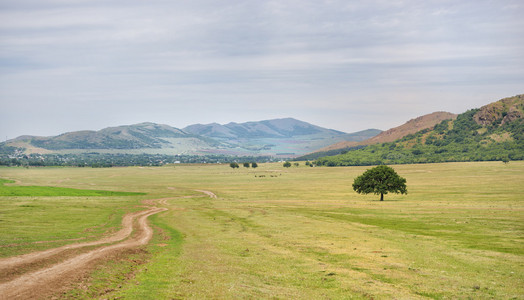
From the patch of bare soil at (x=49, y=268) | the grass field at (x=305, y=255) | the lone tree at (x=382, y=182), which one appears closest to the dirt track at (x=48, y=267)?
the patch of bare soil at (x=49, y=268)

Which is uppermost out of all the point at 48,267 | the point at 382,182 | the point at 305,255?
the point at 382,182

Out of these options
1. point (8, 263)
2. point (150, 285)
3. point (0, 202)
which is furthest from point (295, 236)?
point (0, 202)

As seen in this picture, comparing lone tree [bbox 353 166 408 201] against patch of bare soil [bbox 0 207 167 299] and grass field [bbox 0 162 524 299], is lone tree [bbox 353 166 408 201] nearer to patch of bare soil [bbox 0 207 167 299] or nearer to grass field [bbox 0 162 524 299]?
grass field [bbox 0 162 524 299]

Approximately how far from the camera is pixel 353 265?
32.2 meters

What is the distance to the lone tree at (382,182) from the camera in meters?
103

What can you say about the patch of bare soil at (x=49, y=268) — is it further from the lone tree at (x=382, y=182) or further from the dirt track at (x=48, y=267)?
the lone tree at (x=382, y=182)

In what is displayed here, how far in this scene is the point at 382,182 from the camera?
105 meters

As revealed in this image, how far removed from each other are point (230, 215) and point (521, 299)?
52.1 m

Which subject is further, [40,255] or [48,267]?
[40,255]

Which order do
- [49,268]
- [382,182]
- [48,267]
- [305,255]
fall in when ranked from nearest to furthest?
[49,268]
[48,267]
[305,255]
[382,182]

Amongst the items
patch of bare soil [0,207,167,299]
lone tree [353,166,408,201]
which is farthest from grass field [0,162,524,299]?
lone tree [353,166,408,201]

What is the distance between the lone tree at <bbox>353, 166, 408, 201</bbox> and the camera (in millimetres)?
102938

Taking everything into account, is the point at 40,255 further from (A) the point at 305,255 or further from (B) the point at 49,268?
(A) the point at 305,255

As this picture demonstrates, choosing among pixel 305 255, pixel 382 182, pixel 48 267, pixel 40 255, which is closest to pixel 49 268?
pixel 48 267
